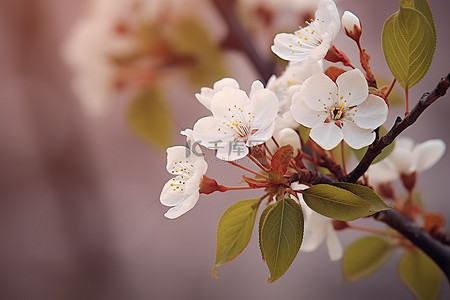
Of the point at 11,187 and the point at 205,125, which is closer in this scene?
the point at 205,125

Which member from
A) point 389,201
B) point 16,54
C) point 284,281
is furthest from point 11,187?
point 389,201

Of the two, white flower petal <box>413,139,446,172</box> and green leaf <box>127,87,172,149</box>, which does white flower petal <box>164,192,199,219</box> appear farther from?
green leaf <box>127,87,172,149</box>

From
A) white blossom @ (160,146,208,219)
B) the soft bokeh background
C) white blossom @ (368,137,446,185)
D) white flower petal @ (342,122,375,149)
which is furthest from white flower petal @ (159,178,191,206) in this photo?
the soft bokeh background

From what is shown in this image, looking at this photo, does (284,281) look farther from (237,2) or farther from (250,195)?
(237,2)

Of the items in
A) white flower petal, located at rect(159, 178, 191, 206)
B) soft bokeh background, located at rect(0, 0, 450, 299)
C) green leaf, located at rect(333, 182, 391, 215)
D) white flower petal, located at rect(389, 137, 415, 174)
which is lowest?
soft bokeh background, located at rect(0, 0, 450, 299)

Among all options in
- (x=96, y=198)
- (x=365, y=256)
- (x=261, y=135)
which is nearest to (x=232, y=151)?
(x=261, y=135)

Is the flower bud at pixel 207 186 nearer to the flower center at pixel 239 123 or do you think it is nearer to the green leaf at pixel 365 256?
the flower center at pixel 239 123

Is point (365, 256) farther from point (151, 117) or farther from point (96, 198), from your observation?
point (96, 198)
